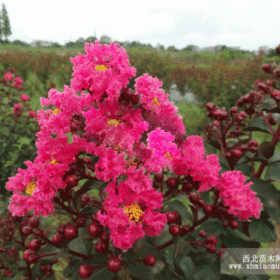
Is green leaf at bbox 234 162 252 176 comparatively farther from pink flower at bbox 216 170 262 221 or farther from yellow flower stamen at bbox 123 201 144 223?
yellow flower stamen at bbox 123 201 144 223

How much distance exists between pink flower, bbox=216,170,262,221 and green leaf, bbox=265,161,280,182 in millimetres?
381

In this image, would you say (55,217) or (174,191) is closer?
(174,191)

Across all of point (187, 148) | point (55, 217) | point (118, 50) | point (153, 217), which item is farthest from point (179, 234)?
point (55, 217)

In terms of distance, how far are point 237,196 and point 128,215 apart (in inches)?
21.1

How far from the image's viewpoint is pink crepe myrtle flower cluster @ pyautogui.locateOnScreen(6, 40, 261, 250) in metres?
0.90

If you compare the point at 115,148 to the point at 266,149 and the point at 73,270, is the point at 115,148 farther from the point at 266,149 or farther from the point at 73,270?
the point at 266,149

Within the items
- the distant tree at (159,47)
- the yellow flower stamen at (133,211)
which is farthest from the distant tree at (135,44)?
the yellow flower stamen at (133,211)

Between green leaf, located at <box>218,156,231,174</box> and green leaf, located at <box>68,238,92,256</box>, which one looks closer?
green leaf, located at <box>68,238,92,256</box>

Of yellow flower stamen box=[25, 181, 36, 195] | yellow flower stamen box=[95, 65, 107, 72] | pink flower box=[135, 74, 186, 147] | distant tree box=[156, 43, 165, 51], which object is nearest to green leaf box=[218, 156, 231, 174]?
pink flower box=[135, 74, 186, 147]

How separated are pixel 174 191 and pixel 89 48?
0.80 meters

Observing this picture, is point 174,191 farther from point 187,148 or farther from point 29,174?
point 29,174

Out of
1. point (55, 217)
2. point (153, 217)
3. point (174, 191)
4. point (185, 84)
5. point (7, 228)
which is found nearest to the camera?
point (153, 217)

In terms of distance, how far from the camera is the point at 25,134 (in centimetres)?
338

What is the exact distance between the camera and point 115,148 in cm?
94
